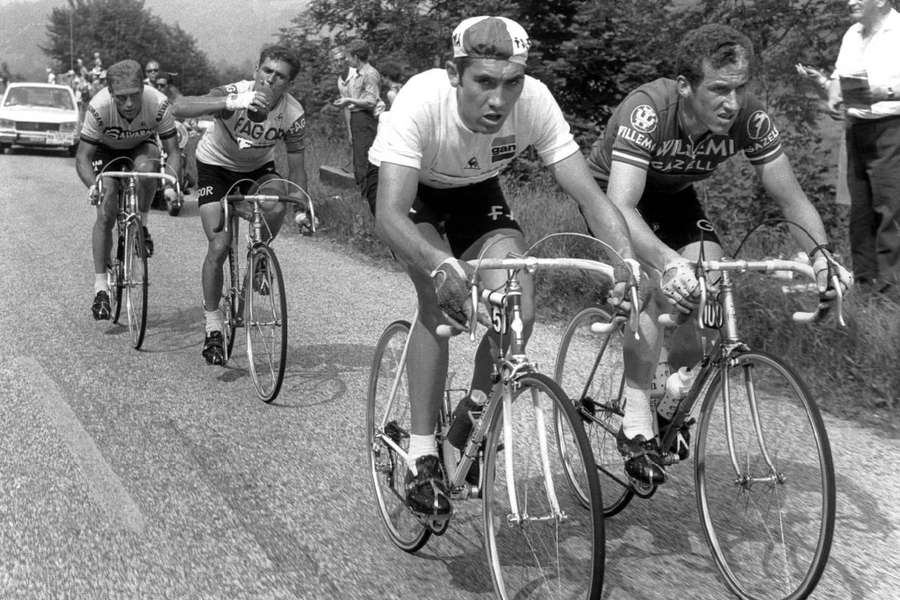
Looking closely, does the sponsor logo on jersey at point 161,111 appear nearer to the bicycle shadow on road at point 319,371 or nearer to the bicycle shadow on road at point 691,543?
the bicycle shadow on road at point 319,371

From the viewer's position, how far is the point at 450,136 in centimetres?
397

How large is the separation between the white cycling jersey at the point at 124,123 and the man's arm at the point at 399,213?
477cm

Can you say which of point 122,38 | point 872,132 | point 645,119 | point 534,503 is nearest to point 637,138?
point 645,119

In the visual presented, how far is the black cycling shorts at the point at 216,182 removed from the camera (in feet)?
23.3

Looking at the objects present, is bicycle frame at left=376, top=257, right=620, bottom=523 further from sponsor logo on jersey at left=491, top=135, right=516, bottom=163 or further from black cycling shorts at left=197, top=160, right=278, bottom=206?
black cycling shorts at left=197, top=160, right=278, bottom=206

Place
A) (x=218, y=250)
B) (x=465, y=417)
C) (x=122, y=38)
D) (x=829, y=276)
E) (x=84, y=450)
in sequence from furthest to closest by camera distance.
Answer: (x=122, y=38) < (x=218, y=250) < (x=84, y=450) < (x=465, y=417) < (x=829, y=276)

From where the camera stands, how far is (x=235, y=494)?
4832 millimetres

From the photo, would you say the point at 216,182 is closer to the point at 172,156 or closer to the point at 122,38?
the point at 172,156

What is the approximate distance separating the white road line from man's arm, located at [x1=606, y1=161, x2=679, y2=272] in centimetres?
233

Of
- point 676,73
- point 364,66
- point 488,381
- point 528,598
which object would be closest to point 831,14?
point 364,66

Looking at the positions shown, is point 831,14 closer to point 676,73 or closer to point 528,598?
point 676,73

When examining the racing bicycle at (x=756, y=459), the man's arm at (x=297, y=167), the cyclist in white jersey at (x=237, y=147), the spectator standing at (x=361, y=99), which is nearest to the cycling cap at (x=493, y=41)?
the racing bicycle at (x=756, y=459)

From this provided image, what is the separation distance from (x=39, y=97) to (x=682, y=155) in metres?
28.1

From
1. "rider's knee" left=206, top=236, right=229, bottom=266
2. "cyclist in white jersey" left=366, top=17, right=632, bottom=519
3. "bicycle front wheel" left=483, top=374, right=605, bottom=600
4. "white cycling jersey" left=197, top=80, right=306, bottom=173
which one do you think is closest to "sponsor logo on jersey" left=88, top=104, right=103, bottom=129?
"white cycling jersey" left=197, top=80, right=306, bottom=173
